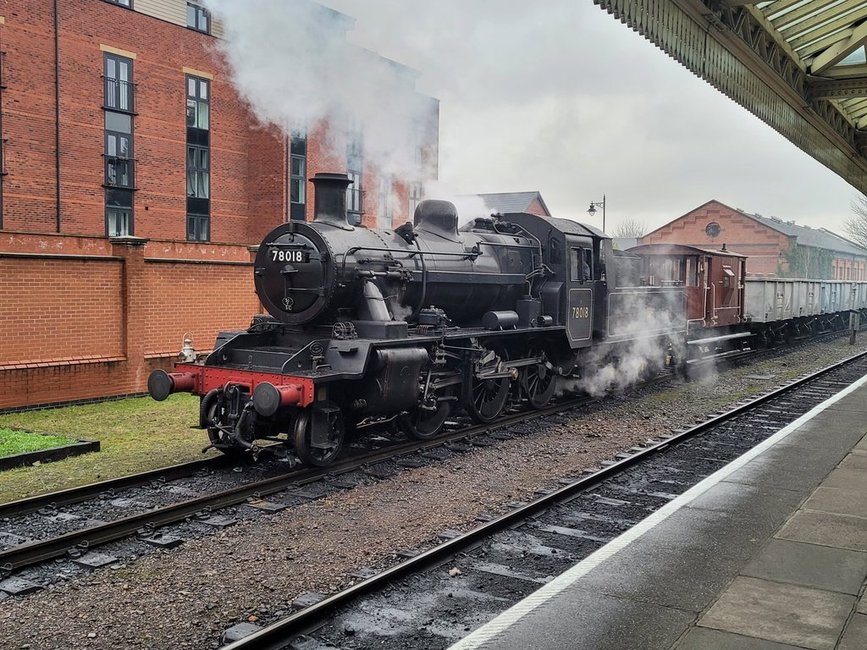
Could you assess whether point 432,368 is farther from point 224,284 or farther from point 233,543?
point 224,284

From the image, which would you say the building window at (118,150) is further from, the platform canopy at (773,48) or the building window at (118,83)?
the platform canopy at (773,48)

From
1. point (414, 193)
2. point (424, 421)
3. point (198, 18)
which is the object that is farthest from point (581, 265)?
point (198, 18)

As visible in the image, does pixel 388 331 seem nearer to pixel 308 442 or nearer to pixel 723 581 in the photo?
pixel 308 442

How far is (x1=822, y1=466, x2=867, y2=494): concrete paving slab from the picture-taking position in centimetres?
655

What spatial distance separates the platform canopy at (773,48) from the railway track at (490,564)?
4.01 m

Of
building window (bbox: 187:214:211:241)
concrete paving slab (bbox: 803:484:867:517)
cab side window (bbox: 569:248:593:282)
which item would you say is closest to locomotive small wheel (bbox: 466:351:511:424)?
cab side window (bbox: 569:248:593:282)

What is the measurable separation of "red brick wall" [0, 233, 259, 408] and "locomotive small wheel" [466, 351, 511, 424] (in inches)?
212

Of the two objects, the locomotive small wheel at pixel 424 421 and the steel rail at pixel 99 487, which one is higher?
the locomotive small wheel at pixel 424 421

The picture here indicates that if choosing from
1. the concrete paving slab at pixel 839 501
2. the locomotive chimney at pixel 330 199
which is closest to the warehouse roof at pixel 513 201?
the locomotive chimney at pixel 330 199

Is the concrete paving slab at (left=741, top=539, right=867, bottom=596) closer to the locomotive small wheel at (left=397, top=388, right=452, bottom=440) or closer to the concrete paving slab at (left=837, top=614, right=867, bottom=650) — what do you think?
the concrete paving slab at (left=837, top=614, right=867, bottom=650)

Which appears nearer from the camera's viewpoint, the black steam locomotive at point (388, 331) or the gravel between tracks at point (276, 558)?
the gravel between tracks at point (276, 558)

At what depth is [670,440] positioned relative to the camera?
9000 millimetres

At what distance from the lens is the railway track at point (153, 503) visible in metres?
5.36

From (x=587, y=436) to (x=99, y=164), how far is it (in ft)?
67.5
